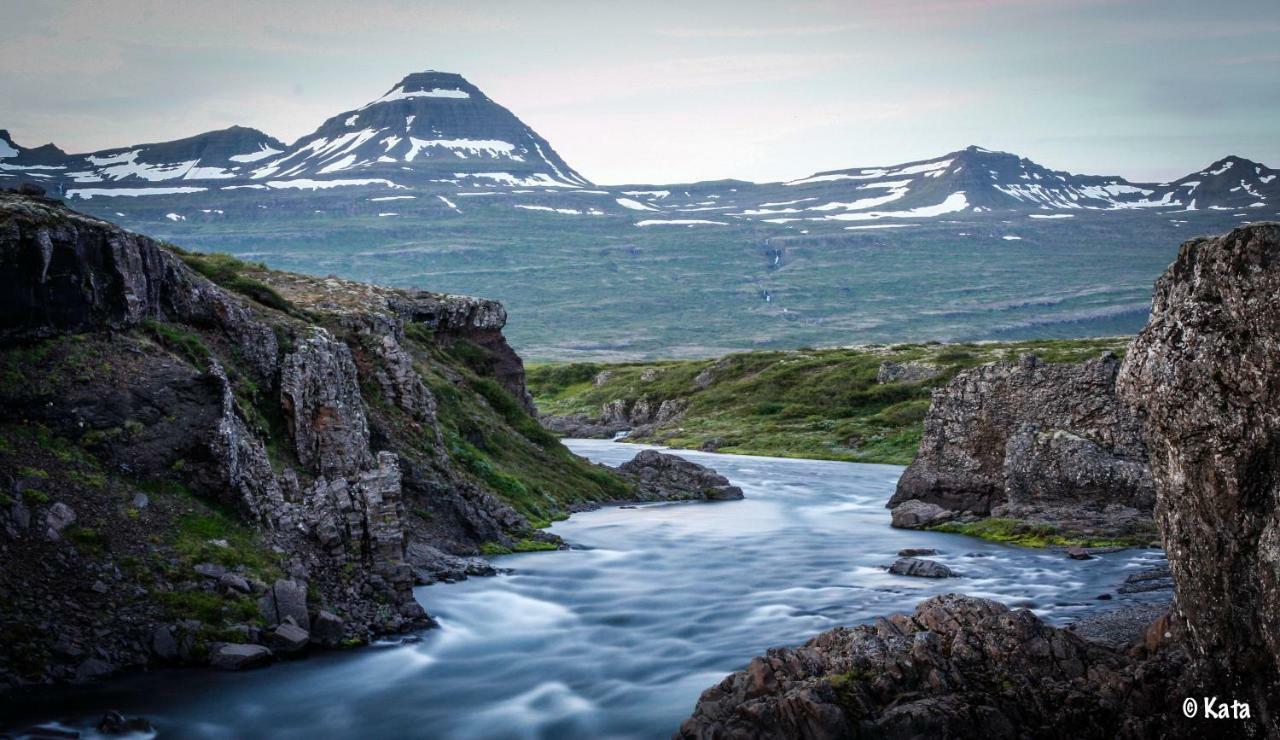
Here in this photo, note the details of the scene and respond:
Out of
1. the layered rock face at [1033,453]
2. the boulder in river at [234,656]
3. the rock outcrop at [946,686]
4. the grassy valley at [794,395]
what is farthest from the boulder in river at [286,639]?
the grassy valley at [794,395]

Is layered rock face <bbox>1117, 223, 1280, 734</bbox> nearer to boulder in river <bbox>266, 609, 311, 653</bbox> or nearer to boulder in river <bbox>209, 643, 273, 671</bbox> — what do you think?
boulder in river <bbox>266, 609, 311, 653</bbox>

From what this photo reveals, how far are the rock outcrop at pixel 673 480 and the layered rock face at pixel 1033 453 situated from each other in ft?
32.9

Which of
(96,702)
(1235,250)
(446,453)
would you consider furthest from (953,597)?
(446,453)

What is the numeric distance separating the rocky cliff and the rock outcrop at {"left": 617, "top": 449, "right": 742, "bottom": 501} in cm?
1744

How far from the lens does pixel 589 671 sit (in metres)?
24.8

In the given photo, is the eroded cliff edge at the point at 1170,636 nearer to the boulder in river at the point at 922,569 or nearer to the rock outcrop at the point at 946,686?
the rock outcrop at the point at 946,686

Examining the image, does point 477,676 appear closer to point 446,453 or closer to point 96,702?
point 96,702

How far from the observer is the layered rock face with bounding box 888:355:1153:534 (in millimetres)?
40875

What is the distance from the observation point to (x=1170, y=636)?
18047 mm

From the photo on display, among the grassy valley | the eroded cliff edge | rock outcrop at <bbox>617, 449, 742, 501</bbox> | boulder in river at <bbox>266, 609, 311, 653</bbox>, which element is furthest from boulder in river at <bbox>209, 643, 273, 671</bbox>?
the grassy valley

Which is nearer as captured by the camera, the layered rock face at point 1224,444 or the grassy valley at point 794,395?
the layered rock face at point 1224,444

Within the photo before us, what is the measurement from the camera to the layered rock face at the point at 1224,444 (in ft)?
50.3

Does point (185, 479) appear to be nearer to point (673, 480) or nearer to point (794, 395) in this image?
point (673, 480)

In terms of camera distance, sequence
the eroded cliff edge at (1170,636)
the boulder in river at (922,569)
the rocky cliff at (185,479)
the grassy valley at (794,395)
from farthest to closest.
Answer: the grassy valley at (794,395)
the boulder in river at (922,569)
the rocky cliff at (185,479)
the eroded cliff edge at (1170,636)
